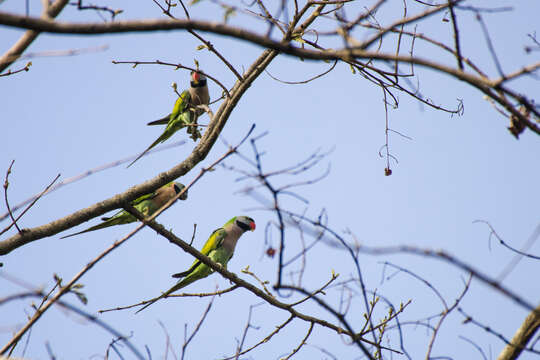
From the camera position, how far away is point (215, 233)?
6004mm

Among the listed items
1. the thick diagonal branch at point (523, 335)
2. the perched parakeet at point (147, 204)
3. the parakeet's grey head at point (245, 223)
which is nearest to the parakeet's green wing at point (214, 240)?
the parakeet's grey head at point (245, 223)

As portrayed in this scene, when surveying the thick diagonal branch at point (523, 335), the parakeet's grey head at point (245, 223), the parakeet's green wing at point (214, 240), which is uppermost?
the parakeet's grey head at point (245, 223)

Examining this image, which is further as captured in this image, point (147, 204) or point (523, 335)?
point (147, 204)

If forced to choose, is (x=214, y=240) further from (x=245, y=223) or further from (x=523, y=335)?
(x=523, y=335)

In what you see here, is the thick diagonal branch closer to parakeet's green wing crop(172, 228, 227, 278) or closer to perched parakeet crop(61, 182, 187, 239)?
perched parakeet crop(61, 182, 187, 239)

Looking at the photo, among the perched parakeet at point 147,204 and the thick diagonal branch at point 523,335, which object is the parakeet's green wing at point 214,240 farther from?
the thick diagonal branch at point 523,335

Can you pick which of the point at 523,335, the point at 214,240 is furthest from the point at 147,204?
the point at 523,335

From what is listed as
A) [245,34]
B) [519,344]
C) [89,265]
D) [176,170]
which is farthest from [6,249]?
[519,344]

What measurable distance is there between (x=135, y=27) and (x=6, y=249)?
211 cm

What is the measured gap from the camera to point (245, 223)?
648 centimetres

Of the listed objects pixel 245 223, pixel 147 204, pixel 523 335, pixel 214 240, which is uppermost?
pixel 245 223

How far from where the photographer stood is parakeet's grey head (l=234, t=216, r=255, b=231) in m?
6.39

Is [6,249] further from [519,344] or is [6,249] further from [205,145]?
[519,344]

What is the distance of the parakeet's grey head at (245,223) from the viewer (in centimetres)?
639
